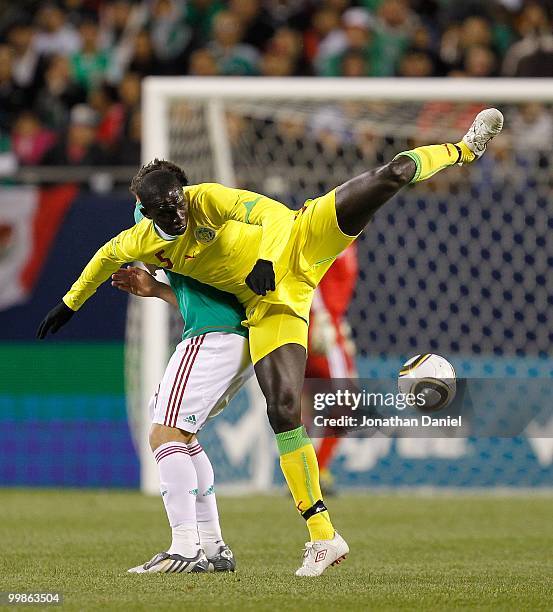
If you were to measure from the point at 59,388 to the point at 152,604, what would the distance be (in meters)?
7.07

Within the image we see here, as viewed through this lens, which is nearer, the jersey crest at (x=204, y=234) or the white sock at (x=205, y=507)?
the jersey crest at (x=204, y=234)

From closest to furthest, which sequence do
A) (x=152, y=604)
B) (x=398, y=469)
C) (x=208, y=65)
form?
1. (x=152, y=604)
2. (x=398, y=469)
3. (x=208, y=65)

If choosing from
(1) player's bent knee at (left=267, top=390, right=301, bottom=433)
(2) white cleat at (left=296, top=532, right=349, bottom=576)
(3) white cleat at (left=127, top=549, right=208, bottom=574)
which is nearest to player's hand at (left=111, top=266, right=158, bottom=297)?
(1) player's bent knee at (left=267, top=390, right=301, bottom=433)

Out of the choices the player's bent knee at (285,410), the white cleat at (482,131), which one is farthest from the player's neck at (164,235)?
the white cleat at (482,131)

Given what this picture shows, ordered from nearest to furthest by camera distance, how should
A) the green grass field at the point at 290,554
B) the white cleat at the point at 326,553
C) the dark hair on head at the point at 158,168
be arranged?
the green grass field at the point at 290,554 < the white cleat at the point at 326,553 < the dark hair on head at the point at 158,168

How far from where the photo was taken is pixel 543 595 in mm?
5406

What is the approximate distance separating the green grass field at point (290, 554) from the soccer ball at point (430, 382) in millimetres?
773

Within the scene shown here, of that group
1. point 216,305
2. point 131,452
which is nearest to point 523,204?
point 131,452

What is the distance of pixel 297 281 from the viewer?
6262 mm

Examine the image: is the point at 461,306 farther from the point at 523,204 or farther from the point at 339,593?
the point at 339,593

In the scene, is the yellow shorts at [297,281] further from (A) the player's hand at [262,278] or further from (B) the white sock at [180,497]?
(B) the white sock at [180,497]

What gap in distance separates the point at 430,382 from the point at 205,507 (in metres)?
1.21

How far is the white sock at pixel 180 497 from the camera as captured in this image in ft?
20.1

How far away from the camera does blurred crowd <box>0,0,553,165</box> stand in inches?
563
